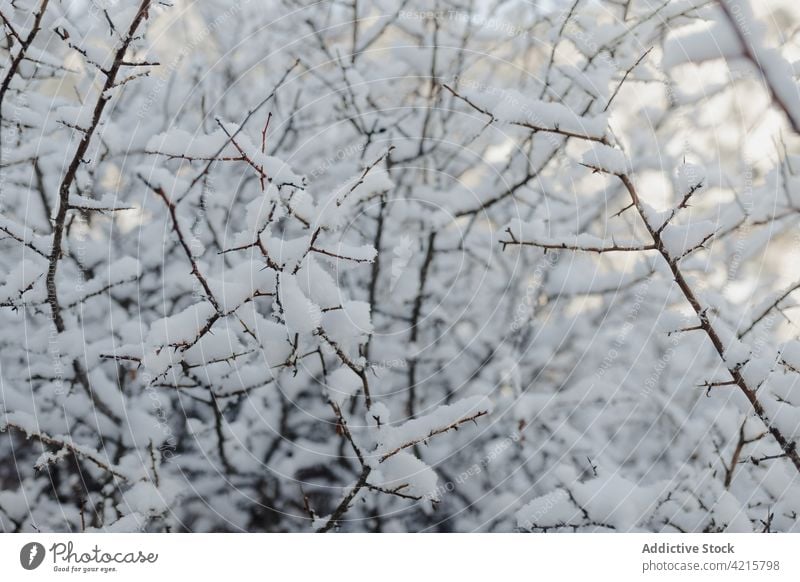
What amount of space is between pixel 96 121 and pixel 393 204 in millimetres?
822

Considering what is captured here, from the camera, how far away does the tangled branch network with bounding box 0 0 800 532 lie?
993mm

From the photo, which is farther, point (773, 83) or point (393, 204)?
point (393, 204)

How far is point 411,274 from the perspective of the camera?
1594mm

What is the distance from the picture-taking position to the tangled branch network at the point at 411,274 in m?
0.99

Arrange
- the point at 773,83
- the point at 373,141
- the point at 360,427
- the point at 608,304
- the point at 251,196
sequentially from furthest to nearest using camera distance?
the point at 608,304 → the point at 251,196 → the point at 373,141 → the point at 360,427 → the point at 773,83

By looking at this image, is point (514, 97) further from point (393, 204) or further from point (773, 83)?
point (393, 204)

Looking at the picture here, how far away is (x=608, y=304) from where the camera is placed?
180 centimetres

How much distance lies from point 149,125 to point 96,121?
0.73 metres

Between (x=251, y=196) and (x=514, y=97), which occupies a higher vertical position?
(x=251, y=196)
